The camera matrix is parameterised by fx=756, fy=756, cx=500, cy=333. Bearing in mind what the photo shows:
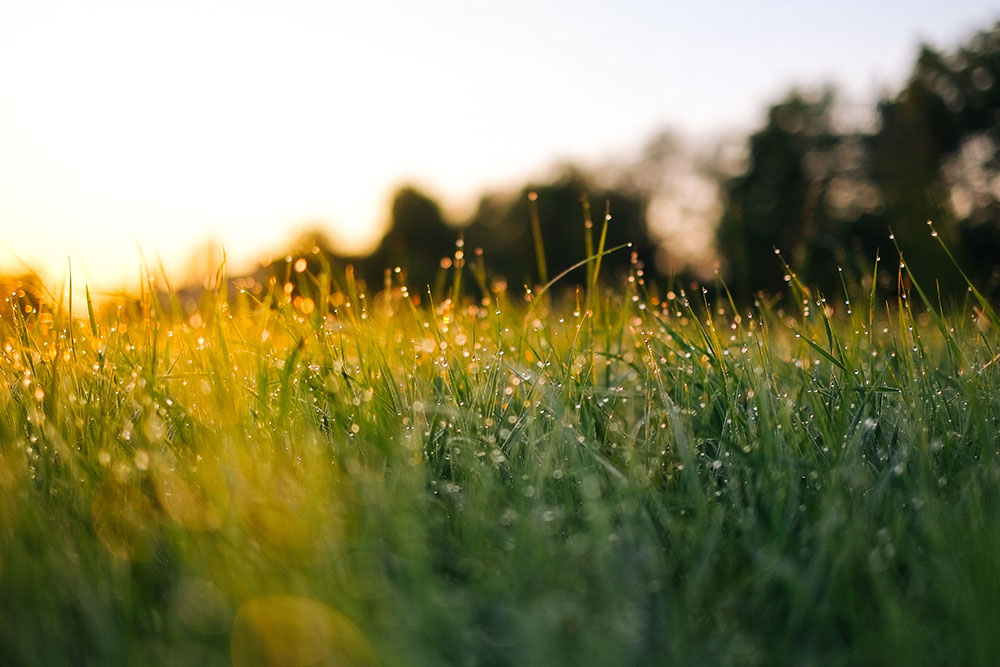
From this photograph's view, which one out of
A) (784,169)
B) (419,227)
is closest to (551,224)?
(419,227)

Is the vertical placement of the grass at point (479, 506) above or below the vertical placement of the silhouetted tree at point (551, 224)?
above

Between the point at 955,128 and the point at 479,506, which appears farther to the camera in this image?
the point at 955,128

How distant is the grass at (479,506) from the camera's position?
3.62 feet

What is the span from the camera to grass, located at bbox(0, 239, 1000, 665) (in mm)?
1104

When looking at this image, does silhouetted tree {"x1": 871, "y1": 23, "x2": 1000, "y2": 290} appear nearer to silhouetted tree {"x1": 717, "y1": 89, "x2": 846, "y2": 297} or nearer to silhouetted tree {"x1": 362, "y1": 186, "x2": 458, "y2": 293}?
silhouetted tree {"x1": 717, "y1": 89, "x2": 846, "y2": 297}

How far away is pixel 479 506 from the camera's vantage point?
1.38 meters

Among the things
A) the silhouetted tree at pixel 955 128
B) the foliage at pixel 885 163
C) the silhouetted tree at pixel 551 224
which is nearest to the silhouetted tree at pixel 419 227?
the silhouetted tree at pixel 551 224

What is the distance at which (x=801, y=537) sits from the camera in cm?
133

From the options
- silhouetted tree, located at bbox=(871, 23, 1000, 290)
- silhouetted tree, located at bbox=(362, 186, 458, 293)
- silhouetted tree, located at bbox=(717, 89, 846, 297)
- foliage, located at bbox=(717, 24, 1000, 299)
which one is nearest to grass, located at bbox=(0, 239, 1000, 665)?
foliage, located at bbox=(717, 24, 1000, 299)

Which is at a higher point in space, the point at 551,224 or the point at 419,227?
the point at 419,227

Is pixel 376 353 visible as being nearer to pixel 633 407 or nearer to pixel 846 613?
pixel 633 407

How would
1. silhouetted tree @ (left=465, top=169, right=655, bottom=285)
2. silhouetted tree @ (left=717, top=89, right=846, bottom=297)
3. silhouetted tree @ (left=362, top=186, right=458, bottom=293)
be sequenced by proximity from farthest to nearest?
1. silhouetted tree @ (left=362, top=186, right=458, bottom=293)
2. silhouetted tree @ (left=465, top=169, right=655, bottom=285)
3. silhouetted tree @ (left=717, top=89, right=846, bottom=297)

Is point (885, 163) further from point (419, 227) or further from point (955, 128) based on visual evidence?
point (419, 227)

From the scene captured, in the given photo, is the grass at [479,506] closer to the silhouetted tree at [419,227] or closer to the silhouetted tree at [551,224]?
the silhouetted tree at [551,224]
